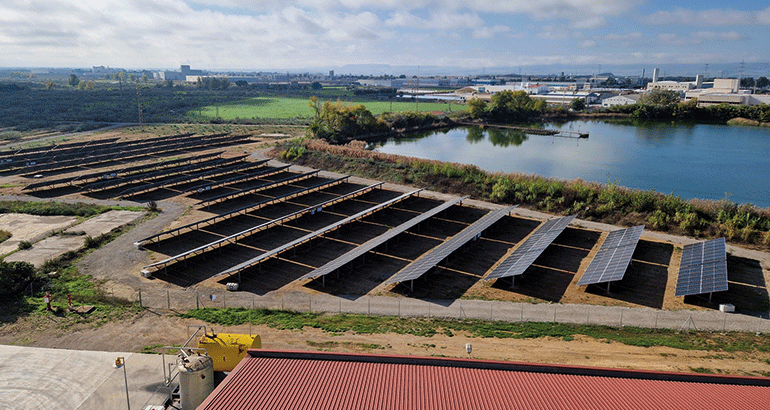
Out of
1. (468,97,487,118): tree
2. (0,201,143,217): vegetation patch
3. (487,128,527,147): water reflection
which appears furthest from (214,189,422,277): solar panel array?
(468,97,487,118): tree

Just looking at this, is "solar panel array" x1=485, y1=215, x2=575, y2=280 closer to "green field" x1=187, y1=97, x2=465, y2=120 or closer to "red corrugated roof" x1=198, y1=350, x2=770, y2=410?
"red corrugated roof" x1=198, y1=350, x2=770, y2=410

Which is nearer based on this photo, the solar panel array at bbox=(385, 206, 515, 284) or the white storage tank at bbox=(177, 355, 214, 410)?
the white storage tank at bbox=(177, 355, 214, 410)

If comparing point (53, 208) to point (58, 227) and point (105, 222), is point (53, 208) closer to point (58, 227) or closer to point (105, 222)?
point (58, 227)

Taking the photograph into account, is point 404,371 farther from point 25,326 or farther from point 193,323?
point 25,326

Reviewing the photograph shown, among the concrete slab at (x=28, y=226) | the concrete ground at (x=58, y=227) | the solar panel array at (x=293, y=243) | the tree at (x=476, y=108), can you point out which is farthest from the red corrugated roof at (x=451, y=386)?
the tree at (x=476, y=108)

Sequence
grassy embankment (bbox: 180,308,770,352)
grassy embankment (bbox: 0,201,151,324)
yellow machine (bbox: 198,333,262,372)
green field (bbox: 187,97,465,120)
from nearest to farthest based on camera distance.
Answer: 1. yellow machine (bbox: 198,333,262,372)
2. grassy embankment (bbox: 180,308,770,352)
3. grassy embankment (bbox: 0,201,151,324)
4. green field (bbox: 187,97,465,120)

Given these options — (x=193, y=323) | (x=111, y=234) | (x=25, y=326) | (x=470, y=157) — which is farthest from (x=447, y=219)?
(x=470, y=157)

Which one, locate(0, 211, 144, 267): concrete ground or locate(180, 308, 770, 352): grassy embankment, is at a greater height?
locate(0, 211, 144, 267): concrete ground

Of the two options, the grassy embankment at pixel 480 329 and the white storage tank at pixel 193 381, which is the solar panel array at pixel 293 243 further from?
the white storage tank at pixel 193 381
